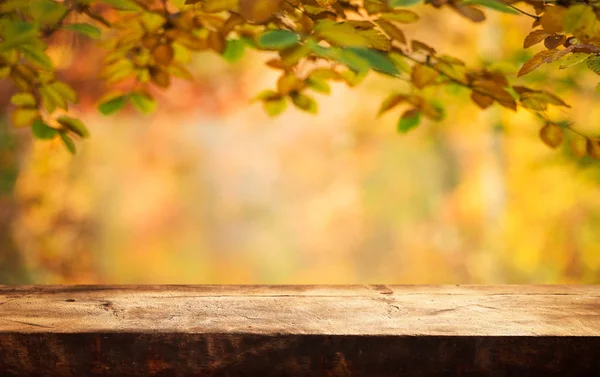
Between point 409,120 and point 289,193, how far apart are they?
7.27 meters

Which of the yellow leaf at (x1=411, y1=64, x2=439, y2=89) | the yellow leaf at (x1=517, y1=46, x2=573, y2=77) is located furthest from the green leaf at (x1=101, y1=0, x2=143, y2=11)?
the yellow leaf at (x1=517, y1=46, x2=573, y2=77)

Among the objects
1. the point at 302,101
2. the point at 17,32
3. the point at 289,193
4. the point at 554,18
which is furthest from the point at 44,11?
the point at 289,193

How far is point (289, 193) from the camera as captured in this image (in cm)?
842

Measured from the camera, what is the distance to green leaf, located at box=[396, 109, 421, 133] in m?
1.16

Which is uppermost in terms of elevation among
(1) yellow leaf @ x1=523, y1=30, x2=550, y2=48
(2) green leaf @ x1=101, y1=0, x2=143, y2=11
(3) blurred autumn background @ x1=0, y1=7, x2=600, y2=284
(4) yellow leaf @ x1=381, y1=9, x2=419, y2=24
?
(4) yellow leaf @ x1=381, y1=9, x2=419, y2=24

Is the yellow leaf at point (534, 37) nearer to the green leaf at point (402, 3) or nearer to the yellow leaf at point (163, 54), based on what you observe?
the green leaf at point (402, 3)

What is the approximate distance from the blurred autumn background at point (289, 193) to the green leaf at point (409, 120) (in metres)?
3.59

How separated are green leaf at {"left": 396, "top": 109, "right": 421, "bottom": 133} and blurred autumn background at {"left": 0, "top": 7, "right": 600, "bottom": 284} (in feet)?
11.8

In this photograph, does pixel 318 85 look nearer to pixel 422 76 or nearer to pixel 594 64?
pixel 422 76

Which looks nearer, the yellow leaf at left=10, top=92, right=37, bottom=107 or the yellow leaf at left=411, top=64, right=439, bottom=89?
the yellow leaf at left=411, top=64, right=439, bottom=89

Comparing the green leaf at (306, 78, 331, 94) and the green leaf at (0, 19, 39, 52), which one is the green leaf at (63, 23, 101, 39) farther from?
the green leaf at (306, 78, 331, 94)

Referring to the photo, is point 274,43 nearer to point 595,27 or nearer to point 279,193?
point 595,27

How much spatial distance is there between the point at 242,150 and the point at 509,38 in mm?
4243

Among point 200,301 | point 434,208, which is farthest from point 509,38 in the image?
point 200,301
